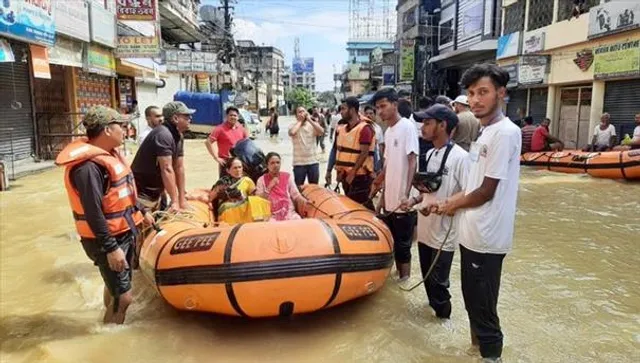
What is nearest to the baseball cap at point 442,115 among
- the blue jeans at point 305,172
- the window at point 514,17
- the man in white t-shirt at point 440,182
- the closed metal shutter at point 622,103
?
the man in white t-shirt at point 440,182

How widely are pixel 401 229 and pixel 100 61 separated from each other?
11.9m

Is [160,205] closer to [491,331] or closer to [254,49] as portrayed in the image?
[491,331]

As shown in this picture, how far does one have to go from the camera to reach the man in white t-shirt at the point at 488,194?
2516mm

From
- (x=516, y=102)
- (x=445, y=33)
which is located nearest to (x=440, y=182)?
(x=516, y=102)

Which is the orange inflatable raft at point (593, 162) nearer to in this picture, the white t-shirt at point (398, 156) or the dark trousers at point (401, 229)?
the dark trousers at point (401, 229)

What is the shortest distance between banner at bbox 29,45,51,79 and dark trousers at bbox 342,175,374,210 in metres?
7.30

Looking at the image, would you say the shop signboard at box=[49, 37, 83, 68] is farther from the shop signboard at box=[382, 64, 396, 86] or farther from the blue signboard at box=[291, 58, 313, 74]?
the blue signboard at box=[291, 58, 313, 74]

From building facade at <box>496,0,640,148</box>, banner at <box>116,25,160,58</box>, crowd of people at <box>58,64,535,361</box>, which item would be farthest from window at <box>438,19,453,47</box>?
crowd of people at <box>58,64,535,361</box>

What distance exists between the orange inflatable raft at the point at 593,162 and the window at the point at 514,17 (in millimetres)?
7241

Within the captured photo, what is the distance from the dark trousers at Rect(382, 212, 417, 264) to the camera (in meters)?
4.25

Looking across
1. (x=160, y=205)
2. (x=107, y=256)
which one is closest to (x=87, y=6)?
(x=160, y=205)

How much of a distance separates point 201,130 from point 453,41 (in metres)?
13.0

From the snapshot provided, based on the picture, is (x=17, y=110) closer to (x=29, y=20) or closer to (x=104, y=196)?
(x=29, y=20)

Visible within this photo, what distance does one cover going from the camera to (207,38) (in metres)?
33.7
